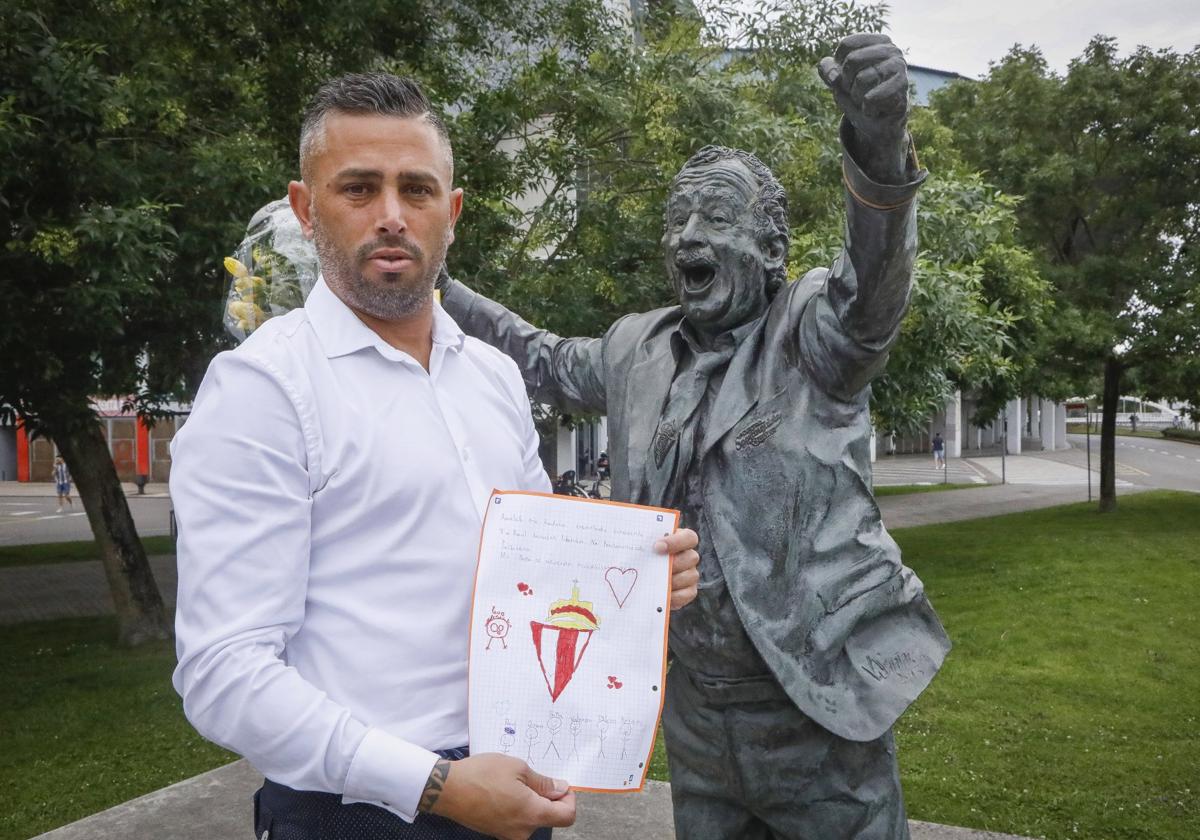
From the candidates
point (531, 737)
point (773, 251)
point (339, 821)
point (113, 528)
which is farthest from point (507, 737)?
point (113, 528)

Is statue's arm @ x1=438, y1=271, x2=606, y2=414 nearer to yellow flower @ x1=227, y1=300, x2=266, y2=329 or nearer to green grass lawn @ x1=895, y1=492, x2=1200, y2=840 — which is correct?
yellow flower @ x1=227, y1=300, x2=266, y2=329

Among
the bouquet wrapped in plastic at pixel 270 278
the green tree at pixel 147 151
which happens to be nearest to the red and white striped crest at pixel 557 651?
the bouquet wrapped in plastic at pixel 270 278

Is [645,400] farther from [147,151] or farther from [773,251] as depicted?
[147,151]

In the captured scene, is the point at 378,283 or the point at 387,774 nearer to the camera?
the point at 387,774

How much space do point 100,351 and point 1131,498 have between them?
68.1 ft

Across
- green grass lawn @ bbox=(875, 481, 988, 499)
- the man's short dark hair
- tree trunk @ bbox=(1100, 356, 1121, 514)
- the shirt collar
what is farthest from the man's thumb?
green grass lawn @ bbox=(875, 481, 988, 499)

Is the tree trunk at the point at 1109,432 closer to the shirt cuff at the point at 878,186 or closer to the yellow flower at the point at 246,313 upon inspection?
the shirt cuff at the point at 878,186

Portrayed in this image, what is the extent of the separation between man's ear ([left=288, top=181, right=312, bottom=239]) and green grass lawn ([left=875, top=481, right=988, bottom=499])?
2415 cm

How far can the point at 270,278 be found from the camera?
2764mm

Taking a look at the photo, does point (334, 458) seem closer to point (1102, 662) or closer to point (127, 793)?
point (127, 793)

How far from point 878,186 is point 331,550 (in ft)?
4.02

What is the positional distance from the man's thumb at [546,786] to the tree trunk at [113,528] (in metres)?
8.75

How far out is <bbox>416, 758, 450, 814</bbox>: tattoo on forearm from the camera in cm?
143

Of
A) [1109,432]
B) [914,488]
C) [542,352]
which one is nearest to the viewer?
[542,352]
